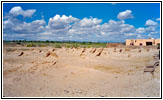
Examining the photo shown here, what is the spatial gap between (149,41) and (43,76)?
32030 millimetres

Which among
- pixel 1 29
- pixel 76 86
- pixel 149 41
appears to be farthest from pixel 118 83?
pixel 149 41

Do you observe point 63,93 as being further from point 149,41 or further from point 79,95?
point 149,41

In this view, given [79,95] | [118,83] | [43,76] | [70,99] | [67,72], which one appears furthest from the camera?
[67,72]

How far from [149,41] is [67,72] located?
3115 cm

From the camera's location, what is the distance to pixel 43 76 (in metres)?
6.73

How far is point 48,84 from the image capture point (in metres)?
5.79

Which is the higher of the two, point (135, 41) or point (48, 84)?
point (135, 41)

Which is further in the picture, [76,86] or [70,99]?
[76,86]

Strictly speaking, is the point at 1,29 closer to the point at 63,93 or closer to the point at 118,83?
the point at 63,93

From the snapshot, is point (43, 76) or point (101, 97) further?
point (43, 76)

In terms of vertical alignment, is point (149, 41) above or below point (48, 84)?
above

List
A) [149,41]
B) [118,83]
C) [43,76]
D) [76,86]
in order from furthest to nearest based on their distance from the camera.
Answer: [149,41], [43,76], [118,83], [76,86]

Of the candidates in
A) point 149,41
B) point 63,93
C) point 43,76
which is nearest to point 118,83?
point 63,93

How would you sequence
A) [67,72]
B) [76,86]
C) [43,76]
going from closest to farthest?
[76,86] < [43,76] < [67,72]
